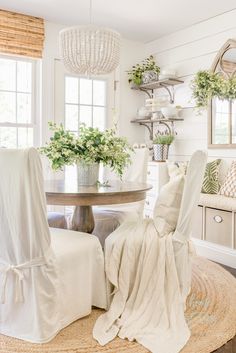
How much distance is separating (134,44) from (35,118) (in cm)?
187

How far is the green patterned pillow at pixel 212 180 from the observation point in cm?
387

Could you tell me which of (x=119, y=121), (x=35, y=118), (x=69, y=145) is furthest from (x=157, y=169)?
(x=69, y=145)

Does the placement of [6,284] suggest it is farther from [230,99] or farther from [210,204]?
[230,99]

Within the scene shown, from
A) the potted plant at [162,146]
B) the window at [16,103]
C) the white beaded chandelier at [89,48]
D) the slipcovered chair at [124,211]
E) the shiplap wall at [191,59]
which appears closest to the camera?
the white beaded chandelier at [89,48]

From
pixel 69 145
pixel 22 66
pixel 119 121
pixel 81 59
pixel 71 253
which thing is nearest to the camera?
pixel 71 253

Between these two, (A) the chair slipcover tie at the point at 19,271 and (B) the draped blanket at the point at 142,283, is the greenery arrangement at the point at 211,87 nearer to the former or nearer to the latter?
(B) the draped blanket at the point at 142,283

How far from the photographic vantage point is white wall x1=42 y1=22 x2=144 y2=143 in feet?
14.2

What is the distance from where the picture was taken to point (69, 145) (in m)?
2.56

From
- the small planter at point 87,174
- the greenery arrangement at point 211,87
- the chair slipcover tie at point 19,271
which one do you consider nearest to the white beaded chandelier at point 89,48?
the small planter at point 87,174

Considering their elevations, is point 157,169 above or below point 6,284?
above

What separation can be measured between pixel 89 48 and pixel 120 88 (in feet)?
7.09

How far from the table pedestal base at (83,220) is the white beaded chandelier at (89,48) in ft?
4.03

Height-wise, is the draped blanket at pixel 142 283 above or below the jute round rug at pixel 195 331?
above

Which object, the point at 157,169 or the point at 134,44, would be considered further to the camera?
the point at 134,44
